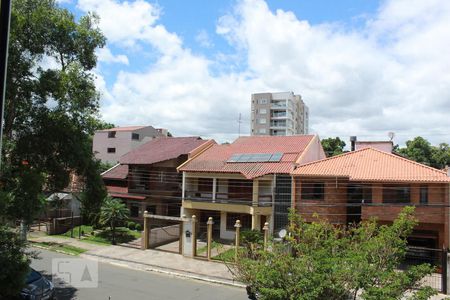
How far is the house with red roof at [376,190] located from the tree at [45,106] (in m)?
14.0

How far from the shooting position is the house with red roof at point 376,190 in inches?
881

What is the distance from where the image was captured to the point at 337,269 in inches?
290

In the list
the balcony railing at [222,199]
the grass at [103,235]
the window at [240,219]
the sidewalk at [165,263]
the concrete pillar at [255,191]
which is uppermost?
the concrete pillar at [255,191]

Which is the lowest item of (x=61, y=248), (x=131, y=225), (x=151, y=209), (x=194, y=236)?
(x=61, y=248)

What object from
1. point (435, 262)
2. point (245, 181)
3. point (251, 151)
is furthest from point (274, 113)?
point (435, 262)

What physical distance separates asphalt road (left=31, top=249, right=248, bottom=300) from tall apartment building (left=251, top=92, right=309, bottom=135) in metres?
67.4

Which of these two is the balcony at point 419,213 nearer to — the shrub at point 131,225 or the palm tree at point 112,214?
the palm tree at point 112,214

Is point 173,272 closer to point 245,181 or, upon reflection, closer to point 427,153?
point 245,181

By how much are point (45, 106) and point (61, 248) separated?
52.5 feet

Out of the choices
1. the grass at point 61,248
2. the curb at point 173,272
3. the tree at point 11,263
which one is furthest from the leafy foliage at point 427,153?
the tree at point 11,263

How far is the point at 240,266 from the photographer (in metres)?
8.48

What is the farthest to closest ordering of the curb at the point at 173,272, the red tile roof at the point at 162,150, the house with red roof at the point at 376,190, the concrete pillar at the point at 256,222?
the red tile roof at the point at 162,150
the concrete pillar at the point at 256,222
the house with red roof at the point at 376,190
the curb at the point at 173,272

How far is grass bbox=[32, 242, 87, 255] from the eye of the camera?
25.0 meters

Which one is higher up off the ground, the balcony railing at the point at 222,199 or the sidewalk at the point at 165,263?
the balcony railing at the point at 222,199
